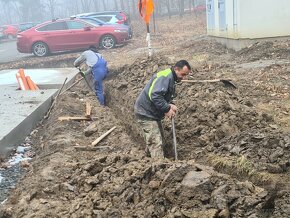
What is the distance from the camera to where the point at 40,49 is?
20.1 meters

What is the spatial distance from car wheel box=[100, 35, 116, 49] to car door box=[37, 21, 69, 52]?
178 centimetres

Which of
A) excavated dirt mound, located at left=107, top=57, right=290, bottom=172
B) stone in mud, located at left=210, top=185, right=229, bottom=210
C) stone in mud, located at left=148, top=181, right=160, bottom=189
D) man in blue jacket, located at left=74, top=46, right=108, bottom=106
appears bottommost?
excavated dirt mound, located at left=107, top=57, right=290, bottom=172

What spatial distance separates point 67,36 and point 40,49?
1.61 m

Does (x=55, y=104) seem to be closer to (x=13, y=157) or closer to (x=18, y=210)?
(x=13, y=157)

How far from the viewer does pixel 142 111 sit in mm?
6285

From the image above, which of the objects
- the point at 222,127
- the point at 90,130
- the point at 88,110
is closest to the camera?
the point at 222,127

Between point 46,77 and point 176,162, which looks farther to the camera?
point 46,77

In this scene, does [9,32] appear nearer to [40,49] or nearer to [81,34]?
[40,49]

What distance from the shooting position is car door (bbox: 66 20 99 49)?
19641mm

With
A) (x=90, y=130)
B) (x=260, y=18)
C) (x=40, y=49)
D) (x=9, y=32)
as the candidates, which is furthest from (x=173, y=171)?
(x=9, y=32)

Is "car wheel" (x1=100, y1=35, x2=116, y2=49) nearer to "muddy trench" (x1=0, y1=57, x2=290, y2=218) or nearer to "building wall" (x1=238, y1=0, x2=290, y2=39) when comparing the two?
"building wall" (x1=238, y1=0, x2=290, y2=39)

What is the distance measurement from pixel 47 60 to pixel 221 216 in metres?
16.0

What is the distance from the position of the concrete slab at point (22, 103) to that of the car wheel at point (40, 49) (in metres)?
5.77

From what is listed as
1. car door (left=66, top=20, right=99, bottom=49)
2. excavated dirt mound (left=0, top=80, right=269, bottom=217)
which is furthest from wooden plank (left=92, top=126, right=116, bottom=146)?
car door (left=66, top=20, right=99, bottom=49)
